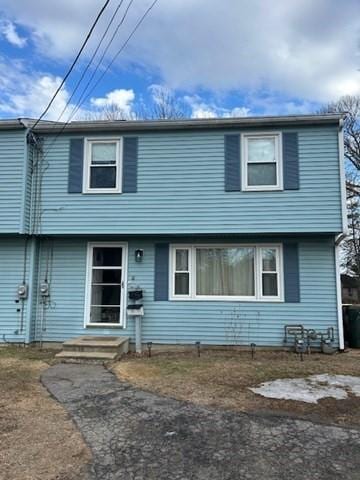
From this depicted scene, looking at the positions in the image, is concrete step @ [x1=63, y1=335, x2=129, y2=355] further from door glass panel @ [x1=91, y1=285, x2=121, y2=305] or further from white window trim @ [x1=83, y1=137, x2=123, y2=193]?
white window trim @ [x1=83, y1=137, x2=123, y2=193]

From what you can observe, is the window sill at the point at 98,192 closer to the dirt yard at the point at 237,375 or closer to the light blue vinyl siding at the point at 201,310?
the light blue vinyl siding at the point at 201,310

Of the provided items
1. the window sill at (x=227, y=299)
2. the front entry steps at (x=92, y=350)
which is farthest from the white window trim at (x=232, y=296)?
the front entry steps at (x=92, y=350)

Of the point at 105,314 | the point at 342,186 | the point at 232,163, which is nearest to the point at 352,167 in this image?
the point at 342,186

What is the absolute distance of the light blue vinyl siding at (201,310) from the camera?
8.98 meters

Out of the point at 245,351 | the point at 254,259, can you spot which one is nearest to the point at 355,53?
the point at 254,259

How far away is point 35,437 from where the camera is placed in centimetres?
400

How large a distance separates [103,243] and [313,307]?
524 centimetres

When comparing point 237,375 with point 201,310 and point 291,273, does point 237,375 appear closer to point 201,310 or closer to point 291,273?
point 201,310

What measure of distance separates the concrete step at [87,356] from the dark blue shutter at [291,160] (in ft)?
17.5

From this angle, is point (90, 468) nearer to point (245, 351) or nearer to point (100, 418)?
point (100, 418)

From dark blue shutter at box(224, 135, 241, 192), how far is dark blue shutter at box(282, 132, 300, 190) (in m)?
1.07

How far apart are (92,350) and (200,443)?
186 inches

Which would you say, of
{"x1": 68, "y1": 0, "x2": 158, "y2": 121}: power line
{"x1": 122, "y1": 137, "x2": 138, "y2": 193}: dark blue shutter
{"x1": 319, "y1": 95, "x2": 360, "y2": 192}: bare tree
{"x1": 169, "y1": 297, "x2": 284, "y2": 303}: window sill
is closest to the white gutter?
{"x1": 169, "y1": 297, "x2": 284, "y2": 303}: window sill

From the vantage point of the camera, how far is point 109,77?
873 cm
